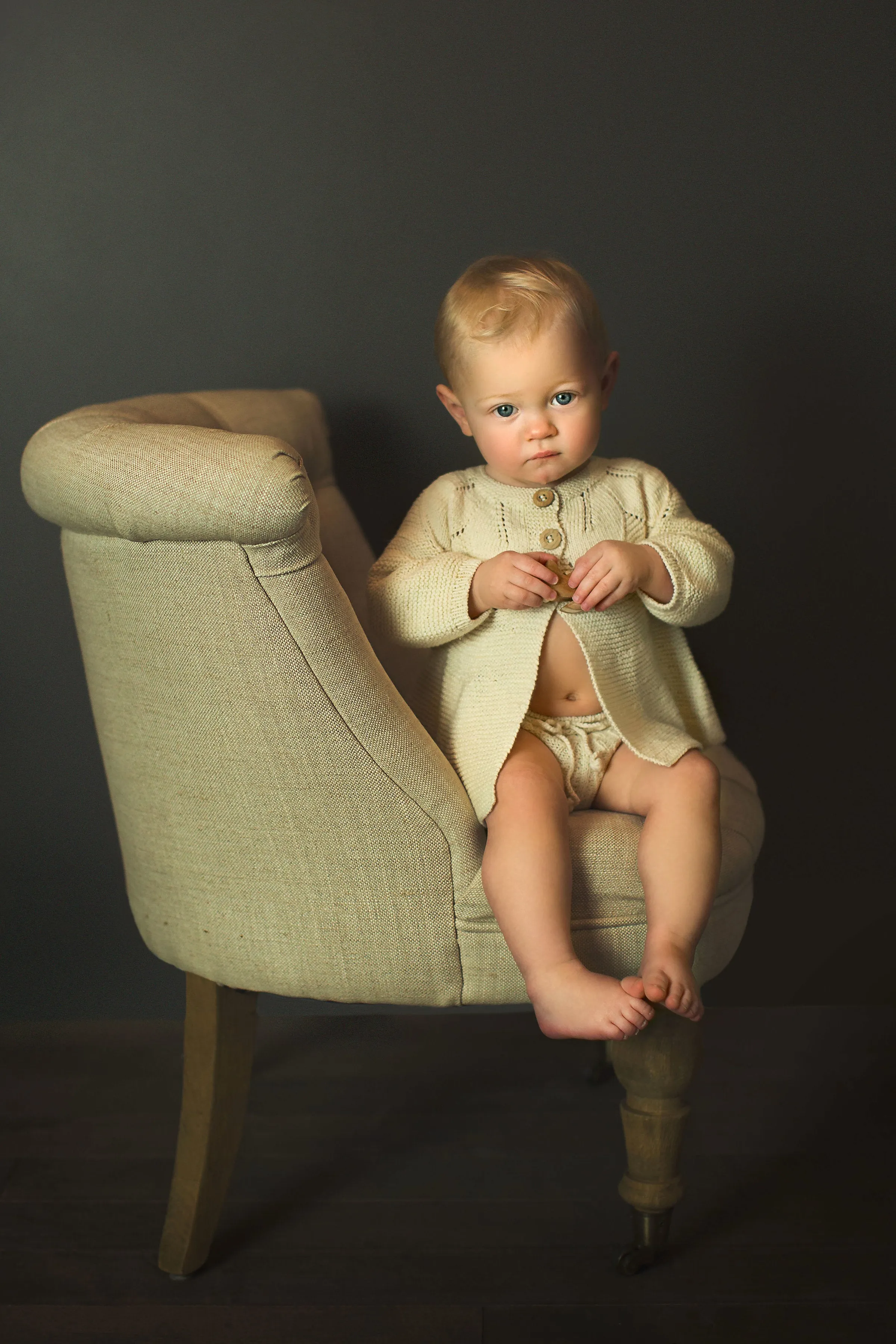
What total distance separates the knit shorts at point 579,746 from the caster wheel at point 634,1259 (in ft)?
1.54

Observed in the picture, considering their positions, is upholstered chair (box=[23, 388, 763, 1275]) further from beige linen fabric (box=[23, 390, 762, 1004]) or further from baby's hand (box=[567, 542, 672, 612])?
baby's hand (box=[567, 542, 672, 612])

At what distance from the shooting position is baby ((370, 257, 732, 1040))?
1067mm

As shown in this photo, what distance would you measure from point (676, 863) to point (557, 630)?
27 centimetres

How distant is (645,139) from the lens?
1506 mm

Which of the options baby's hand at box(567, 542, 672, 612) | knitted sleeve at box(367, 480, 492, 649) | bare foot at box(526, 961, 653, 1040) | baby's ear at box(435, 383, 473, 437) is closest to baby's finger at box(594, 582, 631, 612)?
baby's hand at box(567, 542, 672, 612)

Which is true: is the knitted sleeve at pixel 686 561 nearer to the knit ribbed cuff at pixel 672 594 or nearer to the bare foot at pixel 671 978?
the knit ribbed cuff at pixel 672 594

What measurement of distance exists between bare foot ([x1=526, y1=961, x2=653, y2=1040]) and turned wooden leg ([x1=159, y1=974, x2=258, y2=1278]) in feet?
1.19

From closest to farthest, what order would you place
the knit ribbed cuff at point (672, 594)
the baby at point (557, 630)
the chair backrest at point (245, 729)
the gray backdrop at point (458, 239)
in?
the chair backrest at point (245, 729) → the baby at point (557, 630) → the knit ribbed cuff at point (672, 594) → the gray backdrop at point (458, 239)

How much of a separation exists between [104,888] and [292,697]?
2.91 feet

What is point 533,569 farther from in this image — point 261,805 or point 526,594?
point 261,805

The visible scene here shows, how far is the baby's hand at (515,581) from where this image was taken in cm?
113

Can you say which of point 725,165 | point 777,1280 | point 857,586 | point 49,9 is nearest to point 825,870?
point 857,586

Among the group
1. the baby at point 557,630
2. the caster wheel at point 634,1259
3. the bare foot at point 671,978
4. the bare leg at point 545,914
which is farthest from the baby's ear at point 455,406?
the caster wheel at point 634,1259

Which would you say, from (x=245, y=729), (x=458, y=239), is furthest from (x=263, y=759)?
(x=458, y=239)
